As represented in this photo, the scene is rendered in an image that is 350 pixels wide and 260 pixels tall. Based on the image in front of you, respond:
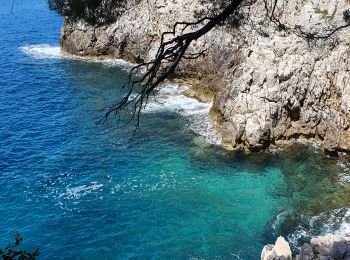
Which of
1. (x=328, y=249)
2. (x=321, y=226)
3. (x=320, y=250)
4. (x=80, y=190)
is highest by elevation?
(x=328, y=249)

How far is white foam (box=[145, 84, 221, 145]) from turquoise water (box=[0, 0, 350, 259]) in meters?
0.64

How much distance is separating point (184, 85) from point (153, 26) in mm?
7821

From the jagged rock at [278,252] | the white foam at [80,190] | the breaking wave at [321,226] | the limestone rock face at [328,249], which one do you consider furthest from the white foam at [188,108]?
the limestone rock face at [328,249]

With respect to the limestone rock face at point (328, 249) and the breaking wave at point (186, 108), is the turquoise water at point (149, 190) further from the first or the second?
the limestone rock face at point (328, 249)

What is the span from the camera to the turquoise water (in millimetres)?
22219

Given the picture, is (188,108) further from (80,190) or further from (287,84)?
(80,190)

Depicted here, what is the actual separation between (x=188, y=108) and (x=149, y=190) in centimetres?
1238

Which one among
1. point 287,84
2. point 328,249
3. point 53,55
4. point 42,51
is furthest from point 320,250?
point 42,51

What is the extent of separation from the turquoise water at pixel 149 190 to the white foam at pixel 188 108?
641mm

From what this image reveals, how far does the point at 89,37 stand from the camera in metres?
50.4

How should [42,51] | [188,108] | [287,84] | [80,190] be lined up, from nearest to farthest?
[80,190]
[287,84]
[188,108]
[42,51]

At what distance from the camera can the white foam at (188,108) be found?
32.6 metres

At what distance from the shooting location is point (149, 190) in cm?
2630

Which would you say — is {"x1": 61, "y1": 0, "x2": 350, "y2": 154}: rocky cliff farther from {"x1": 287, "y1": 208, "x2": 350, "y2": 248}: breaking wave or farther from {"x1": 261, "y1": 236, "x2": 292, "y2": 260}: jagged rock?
{"x1": 261, "y1": 236, "x2": 292, "y2": 260}: jagged rock
